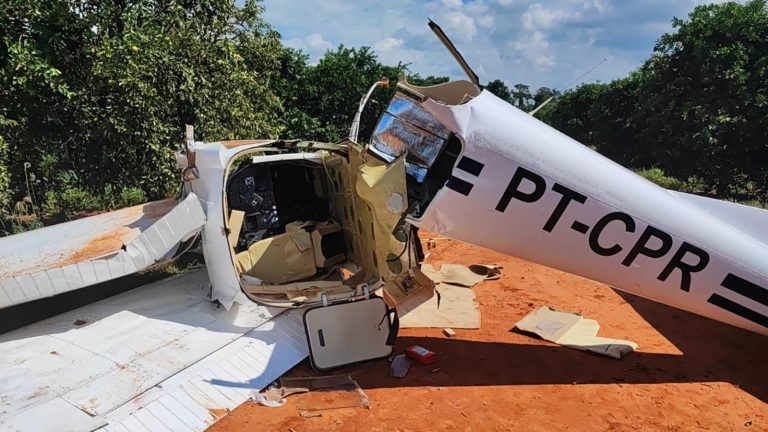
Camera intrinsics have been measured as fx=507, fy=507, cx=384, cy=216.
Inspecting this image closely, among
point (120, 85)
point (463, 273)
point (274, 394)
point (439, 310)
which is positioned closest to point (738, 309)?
point (439, 310)

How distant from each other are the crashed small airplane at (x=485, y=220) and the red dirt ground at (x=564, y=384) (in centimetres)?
74

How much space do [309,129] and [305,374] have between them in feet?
38.7

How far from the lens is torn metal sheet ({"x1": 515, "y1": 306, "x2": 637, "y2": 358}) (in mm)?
5562

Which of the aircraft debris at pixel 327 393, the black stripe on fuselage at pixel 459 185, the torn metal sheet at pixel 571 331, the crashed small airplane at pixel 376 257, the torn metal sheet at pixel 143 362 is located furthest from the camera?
the torn metal sheet at pixel 571 331

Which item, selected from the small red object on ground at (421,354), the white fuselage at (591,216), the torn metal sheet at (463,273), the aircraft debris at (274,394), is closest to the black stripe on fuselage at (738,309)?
the white fuselage at (591,216)

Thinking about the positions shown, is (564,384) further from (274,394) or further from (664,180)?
(664,180)

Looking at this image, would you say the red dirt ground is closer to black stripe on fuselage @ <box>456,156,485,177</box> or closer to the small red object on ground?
the small red object on ground

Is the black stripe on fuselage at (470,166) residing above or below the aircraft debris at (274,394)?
above

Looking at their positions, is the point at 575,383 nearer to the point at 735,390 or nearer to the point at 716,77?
the point at 735,390

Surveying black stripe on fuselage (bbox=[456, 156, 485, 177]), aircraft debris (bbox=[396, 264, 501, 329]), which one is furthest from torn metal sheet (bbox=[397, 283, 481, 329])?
black stripe on fuselage (bbox=[456, 156, 485, 177])

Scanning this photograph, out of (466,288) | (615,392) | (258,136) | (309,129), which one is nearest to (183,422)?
(615,392)

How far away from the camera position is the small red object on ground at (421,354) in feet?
17.6

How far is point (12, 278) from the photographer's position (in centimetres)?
460

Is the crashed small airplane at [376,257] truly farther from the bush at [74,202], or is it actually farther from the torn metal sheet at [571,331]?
the bush at [74,202]
